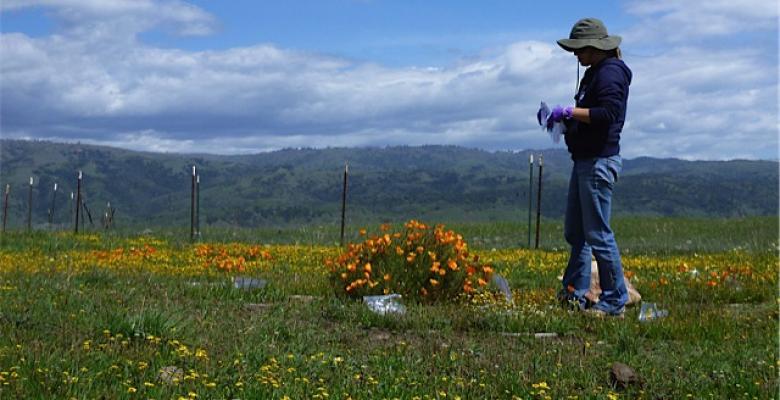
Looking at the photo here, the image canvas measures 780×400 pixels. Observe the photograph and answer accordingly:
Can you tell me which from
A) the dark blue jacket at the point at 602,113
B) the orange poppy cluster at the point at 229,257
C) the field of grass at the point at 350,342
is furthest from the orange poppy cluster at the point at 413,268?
the orange poppy cluster at the point at 229,257

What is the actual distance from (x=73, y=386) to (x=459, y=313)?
440cm

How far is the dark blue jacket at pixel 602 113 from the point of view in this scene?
8.81 meters

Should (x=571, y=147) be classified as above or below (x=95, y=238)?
above

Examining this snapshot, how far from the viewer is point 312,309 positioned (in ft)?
28.9

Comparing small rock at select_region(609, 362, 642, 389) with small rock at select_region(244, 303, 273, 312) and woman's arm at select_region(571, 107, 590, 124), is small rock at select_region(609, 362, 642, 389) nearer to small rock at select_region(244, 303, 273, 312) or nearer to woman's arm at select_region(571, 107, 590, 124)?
woman's arm at select_region(571, 107, 590, 124)

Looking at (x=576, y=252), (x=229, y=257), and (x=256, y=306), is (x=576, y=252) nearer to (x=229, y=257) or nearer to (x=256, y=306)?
(x=256, y=306)

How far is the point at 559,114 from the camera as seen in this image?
8.93 metres

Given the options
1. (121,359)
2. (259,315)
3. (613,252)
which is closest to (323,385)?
(121,359)

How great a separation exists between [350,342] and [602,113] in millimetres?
3463

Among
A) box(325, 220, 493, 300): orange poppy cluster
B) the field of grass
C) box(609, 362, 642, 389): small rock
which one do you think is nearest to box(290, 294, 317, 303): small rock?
the field of grass

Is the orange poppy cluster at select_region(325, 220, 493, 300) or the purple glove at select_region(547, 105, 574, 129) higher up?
the purple glove at select_region(547, 105, 574, 129)

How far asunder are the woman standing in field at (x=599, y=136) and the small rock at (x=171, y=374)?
190 inches

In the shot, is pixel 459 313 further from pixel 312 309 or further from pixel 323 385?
pixel 323 385

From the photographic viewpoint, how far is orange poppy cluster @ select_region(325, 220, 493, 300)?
32.0ft
